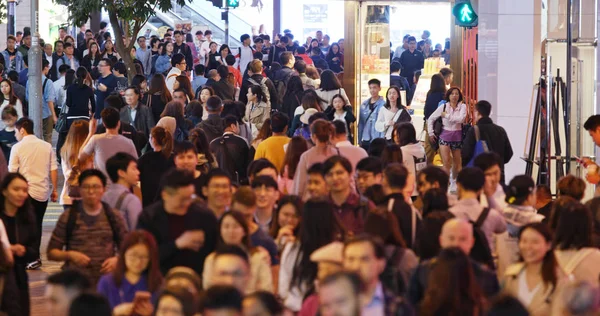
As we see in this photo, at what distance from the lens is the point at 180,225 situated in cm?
883

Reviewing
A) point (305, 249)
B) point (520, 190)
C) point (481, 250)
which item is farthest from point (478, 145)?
point (305, 249)

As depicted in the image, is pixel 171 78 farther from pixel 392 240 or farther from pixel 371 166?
pixel 392 240

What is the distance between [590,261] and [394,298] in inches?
77.3

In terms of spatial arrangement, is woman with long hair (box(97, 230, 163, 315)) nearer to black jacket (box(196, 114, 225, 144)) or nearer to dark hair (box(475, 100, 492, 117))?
black jacket (box(196, 114, 225, 144))

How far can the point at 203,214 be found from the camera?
8742 mm

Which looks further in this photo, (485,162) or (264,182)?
(485,162)

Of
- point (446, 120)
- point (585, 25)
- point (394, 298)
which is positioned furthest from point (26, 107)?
point (394, 298)

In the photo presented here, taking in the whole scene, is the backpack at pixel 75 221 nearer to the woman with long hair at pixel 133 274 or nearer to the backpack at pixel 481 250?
the woman with long hair at pixel 133 274

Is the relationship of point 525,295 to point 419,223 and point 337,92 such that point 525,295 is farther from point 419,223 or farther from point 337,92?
point 337,92

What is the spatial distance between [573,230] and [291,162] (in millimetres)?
4129

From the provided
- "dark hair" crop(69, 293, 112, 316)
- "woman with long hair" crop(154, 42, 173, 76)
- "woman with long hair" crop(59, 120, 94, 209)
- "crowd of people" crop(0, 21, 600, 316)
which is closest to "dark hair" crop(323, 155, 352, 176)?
"crowd of people" crop(0, 21, 600, 316)

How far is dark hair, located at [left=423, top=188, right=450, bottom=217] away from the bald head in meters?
1.34

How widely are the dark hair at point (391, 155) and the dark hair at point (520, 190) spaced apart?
200 centimetres

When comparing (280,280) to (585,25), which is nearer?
(280,280)
